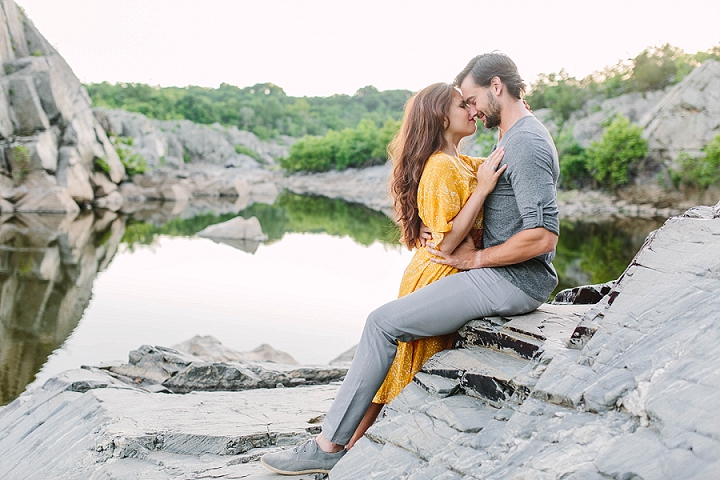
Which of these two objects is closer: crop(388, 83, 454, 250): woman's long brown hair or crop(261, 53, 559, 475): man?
crop(261, 53, 559, 475): man

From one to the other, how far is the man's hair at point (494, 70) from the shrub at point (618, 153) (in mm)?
35812

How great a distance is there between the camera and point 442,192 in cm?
350

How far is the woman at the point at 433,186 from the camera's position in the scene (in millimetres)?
3486

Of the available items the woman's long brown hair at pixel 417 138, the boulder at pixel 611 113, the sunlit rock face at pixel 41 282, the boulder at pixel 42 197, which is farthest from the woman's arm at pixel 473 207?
the boulder at pixel 611 113

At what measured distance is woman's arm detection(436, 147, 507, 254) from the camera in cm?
345

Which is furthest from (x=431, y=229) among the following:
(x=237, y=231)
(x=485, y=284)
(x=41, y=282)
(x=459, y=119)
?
(x=237, y=231)

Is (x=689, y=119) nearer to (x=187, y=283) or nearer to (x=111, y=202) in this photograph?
(x=187, y=283)

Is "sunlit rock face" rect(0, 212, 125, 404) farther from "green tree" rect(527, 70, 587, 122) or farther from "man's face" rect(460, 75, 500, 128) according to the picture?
"green tree" rect(527, 70, 587, 122)

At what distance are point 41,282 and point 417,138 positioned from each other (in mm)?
12213

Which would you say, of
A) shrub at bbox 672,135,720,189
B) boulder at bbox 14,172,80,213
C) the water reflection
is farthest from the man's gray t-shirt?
shrub at bbox 672,135,720,189

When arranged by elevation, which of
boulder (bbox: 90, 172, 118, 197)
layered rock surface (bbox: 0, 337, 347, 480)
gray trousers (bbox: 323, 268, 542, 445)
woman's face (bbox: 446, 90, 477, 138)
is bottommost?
boulder (bbox: 90, 172, 118, 197)

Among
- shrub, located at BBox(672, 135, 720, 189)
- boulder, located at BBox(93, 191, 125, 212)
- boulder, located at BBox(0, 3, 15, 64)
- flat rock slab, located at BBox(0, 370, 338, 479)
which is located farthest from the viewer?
boulder, located at BBox(93, 191, 125, 212)

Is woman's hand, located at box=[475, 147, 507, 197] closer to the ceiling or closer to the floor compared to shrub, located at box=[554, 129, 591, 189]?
closer to the ceiling

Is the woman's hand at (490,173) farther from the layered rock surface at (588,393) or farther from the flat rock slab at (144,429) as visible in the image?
the flat rock slab at (144,429)
